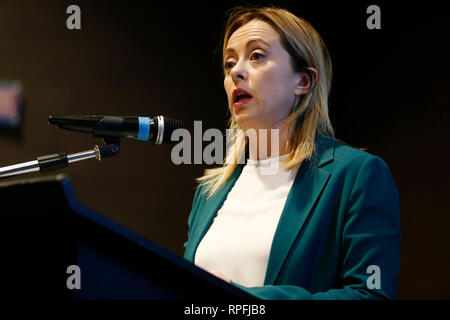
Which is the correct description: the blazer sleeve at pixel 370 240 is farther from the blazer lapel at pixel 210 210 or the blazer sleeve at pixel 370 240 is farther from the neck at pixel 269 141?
the blazer lapel at pixel 210 210

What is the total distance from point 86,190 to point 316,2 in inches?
64.9

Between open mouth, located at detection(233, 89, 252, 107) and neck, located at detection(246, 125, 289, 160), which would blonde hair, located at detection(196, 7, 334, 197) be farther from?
open mouth, located at detection(233, 89, 252, 107)

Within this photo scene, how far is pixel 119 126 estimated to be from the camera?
3.66 feet

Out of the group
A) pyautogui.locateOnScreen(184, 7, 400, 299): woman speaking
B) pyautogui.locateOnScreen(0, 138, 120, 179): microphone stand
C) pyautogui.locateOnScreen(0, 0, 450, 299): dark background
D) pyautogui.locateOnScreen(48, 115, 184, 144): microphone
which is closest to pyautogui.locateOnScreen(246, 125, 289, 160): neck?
pyautogui.locateOnScreen(184, 7, 400, 299): woman speaking

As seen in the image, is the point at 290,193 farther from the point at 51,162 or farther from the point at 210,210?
the point at 51,162

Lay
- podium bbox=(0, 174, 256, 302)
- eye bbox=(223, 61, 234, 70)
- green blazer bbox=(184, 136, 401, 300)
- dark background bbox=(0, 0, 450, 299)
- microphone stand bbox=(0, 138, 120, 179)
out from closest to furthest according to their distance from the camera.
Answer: podium bbox=(0, 174, 256, 302)
microphone stand bbox=(0, 138, 120, 179)
green blazer bbox=(184, 136, 401, 300)
eye bbox=(223, 61, 234, 70)
dark background bbox=(0, 0, 450, 299)

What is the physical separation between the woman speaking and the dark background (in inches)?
30.4

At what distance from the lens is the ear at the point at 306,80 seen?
1.52m

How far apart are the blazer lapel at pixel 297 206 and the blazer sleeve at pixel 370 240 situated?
4.5 inches

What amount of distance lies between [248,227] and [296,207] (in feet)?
0.55

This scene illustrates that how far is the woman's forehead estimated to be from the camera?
1.48 m

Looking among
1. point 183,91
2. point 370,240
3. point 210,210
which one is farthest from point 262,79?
point 183,91

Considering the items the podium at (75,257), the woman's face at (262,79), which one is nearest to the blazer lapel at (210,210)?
the woman's face at (262,79)

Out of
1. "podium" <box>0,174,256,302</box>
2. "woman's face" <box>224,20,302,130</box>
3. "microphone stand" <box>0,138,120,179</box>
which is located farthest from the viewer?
"woman's face" <box>224,20,302,130</box>
